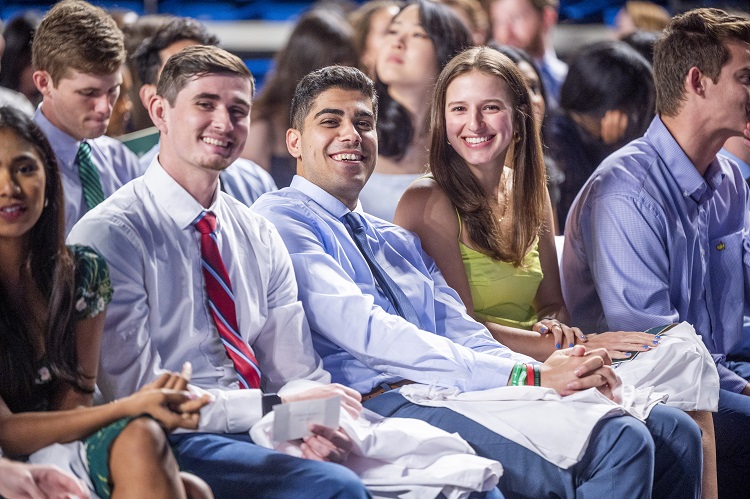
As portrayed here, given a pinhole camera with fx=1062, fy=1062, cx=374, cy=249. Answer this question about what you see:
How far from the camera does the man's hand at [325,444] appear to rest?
2225mm

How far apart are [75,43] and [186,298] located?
4.01ft

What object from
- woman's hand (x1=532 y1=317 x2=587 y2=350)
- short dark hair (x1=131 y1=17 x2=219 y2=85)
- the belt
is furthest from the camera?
short dark hair (x1=131 y1=17 x2=219 y2=85)

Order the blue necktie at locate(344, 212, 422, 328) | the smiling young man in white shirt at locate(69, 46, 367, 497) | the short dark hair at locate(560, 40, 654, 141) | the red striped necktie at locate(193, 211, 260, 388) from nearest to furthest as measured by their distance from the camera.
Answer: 1. the smiling young man in white shirt at locate(69, 46, 367, 497)
2. the red striped necktie at locate(193, 211, 260, 388)
3. the blue necktie at locate(344, 212, 422, 328)
4. the short dark hair at locate(560, 40, 654, 141)

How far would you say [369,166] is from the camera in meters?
2.84

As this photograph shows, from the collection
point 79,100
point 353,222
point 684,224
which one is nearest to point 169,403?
point 353,222

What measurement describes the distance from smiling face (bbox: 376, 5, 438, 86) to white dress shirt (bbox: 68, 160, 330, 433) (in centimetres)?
187

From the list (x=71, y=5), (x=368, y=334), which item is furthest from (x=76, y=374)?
(x=71, y=5)


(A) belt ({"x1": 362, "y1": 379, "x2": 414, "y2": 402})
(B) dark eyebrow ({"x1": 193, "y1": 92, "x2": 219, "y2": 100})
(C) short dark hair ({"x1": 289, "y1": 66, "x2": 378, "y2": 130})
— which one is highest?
(C) short dark hair ({"x1": 289, "y1": 66, "x2": 378, "y2": 130})

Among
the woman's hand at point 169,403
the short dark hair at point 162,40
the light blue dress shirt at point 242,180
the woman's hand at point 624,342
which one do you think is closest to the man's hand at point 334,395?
the woman's hand at point 169,403

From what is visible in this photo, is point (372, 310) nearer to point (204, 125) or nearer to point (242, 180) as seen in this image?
point (204, 125)

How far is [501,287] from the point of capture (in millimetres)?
3066

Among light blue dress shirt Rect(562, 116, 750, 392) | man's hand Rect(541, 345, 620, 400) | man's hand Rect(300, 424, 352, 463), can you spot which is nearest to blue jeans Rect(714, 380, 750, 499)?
light blue dress shirt Rect(562, 116, 750, 392)

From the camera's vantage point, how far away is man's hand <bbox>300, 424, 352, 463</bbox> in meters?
2.22

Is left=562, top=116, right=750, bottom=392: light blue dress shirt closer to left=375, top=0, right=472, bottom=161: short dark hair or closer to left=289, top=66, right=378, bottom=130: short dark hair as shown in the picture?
left=289, top=66, right=378, bottom=130: short dark hair
